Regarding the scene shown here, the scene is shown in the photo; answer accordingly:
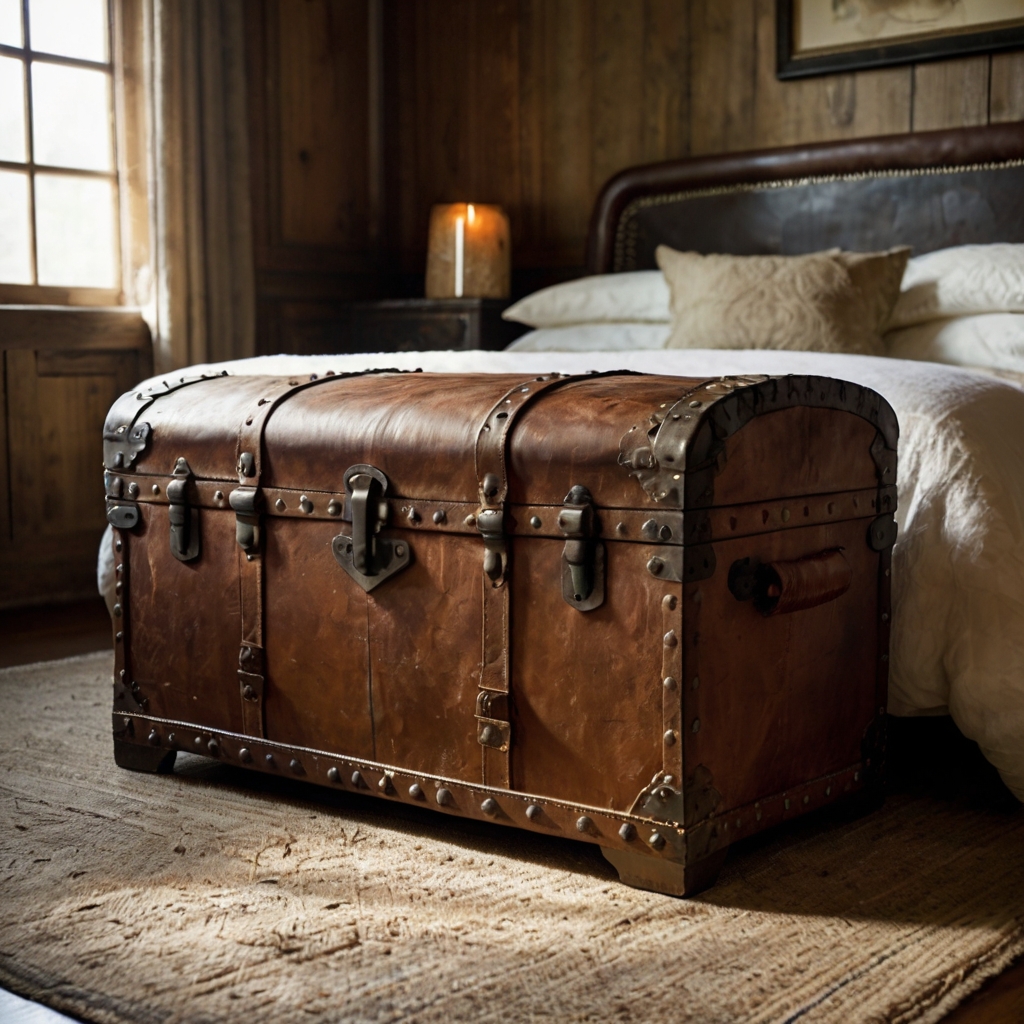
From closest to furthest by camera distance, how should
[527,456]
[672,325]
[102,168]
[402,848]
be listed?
[527,456] → [402,848] → [672,325] → [102,168]

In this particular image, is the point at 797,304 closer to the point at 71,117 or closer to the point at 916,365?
the point at 916,365

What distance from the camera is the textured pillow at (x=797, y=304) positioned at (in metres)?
2.91

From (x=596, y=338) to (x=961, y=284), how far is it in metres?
1.02

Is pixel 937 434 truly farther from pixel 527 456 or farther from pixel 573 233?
pixel 573 233

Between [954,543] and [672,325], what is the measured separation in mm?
1457

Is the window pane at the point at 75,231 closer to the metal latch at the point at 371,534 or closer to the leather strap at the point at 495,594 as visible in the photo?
the metal latch at the point at 371,534

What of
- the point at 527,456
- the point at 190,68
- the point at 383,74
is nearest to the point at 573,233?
the point at 383,74

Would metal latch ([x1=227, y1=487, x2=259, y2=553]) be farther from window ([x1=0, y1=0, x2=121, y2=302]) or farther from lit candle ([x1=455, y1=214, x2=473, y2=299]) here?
lit candle ([x1=455, y1=214, x2=473, y2=299])

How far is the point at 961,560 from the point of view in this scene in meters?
1.89

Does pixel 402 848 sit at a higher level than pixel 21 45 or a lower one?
lower

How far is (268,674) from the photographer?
195 centimetres

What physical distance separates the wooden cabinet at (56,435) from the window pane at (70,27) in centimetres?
80

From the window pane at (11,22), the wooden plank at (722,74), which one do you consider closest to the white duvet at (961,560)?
the wooden plank at (722,74)

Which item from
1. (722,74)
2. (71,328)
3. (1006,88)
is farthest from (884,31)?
(71,328)
